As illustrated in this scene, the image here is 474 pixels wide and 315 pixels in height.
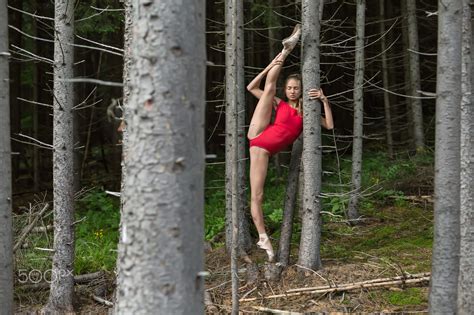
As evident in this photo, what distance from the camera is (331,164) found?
57.3ft

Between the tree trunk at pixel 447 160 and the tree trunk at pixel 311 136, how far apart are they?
2087 mm

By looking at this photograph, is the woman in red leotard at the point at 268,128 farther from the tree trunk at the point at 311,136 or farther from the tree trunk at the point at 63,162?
the tree trunk at the point at 63,162

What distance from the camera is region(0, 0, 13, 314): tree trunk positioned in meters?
6.18

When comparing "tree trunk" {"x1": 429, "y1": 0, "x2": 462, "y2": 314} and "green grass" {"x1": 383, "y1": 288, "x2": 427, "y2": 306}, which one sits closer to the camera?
"tree trunk" {"x1": 429, "y1": 0, "x2": 462, "y2": 314}

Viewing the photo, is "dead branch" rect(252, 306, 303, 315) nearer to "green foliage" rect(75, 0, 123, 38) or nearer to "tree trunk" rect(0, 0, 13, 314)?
"tree trunk" rect(0, 0, 13, 314)

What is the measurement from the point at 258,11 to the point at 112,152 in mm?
8888

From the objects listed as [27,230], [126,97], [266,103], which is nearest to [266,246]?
[266,103]

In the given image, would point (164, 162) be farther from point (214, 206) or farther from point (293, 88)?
point (214, 206)

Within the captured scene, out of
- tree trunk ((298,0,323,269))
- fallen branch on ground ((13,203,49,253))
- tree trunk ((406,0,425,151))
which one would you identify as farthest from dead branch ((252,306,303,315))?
tree trunk ((406,0,425,151))

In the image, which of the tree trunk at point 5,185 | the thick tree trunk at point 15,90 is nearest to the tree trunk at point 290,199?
the tree trunk at point 5,185

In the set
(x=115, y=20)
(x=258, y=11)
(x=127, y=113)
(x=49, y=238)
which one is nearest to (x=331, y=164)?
(x=258, y=11)

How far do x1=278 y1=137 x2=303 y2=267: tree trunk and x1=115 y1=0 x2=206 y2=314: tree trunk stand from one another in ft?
18.2

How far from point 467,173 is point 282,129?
110 inches

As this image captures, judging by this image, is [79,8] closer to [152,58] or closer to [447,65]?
[447,65]
